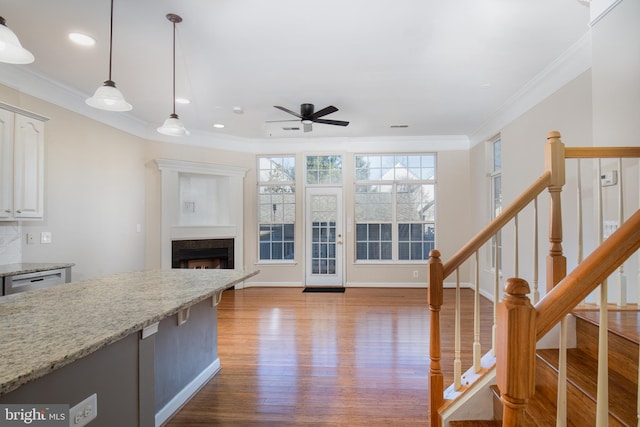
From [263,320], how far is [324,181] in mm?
2995

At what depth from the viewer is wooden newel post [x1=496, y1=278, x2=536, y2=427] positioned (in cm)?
91

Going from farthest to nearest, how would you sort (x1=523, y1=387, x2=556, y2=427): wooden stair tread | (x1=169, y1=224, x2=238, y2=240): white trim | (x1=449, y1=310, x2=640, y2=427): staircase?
(x1=169, y1=224, x2=238, y2=240): white trim, (x1=523, y1=387, x2=556, y2=427): wooden stair tread, (x1=449, y1=310, x2=640, y2=427): staircase

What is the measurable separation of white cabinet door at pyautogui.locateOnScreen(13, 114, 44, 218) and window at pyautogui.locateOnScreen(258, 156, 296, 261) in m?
3.48

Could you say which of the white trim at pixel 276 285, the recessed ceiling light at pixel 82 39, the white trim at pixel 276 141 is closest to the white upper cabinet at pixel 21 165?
the recessed ceiling light at pixel 82 39

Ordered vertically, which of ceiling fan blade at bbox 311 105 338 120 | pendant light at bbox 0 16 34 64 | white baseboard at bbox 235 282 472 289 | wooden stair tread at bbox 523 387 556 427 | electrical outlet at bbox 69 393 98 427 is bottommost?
white baseboard at bbox 235 282 472 289

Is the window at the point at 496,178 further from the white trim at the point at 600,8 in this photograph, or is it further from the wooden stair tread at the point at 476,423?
the wooden stair tread at the point at 476,423

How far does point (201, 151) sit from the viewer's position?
5.76 m

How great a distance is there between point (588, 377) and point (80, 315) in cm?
228

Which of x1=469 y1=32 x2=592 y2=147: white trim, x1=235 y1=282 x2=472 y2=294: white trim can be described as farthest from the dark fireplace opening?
x1=469 y1=32 x2=592 y2=147: white trim

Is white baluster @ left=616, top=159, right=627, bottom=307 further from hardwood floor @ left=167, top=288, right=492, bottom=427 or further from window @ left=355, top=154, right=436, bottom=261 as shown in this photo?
window @ left=355, top=154, right=436, bottom=261

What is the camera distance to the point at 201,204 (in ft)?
20.2

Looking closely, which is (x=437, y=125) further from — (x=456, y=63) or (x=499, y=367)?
(x=499, y=367)

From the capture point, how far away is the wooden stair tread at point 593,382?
1.22m

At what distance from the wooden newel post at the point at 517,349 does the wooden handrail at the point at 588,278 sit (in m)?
0.04
